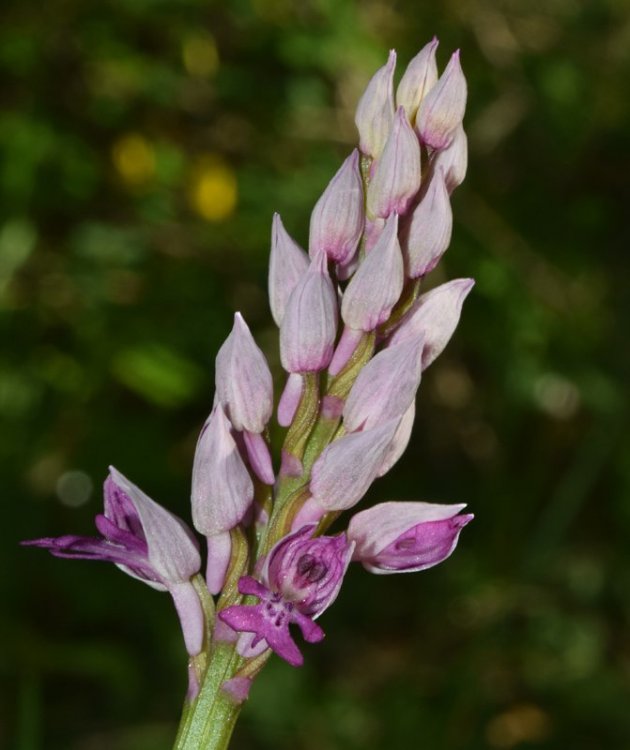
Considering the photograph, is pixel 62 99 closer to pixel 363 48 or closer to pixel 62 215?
pixel 62 215

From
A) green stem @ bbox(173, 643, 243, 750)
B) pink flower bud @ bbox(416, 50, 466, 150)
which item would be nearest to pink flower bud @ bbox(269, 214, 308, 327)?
pink flower bud @ bbox(416, 50, 466, 150)

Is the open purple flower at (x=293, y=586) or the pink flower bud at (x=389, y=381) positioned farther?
the pink flower bud at (x=389, y=381)

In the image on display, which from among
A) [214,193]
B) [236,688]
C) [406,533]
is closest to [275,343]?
[214,193]

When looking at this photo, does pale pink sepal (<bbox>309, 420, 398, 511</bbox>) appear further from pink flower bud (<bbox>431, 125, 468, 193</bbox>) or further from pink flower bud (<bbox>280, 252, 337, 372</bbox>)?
pink flower bud (<bbox>431, 125, 468, 193</bbox>)

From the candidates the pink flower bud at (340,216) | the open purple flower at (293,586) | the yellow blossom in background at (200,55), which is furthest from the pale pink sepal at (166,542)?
the yellow blossom in background at (200,55)

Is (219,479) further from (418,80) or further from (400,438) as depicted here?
(418,80)

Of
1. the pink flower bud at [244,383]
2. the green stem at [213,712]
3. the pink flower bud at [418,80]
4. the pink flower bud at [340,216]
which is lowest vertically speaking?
the green stem at [213,712]

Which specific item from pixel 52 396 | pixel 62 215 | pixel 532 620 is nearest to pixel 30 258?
pixel 62 215

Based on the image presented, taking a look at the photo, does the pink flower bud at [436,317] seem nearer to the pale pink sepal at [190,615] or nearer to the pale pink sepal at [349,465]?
the pale pink sepal at [349,465]
